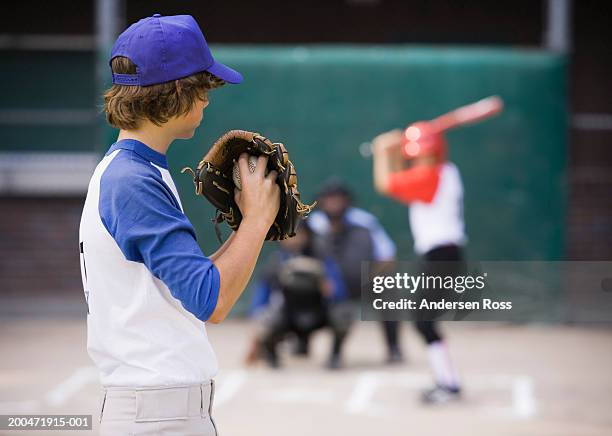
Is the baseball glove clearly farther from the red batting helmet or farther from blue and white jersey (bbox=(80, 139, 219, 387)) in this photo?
the red batting helmet

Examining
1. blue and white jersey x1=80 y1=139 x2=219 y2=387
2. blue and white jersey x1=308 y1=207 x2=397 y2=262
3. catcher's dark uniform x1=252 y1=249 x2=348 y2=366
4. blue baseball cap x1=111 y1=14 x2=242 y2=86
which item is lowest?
catcher's dark uniform x1=252 y1=249 x2=348 y2=366

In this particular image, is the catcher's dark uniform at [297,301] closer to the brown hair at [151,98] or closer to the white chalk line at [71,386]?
the white chalk line at [71,386]

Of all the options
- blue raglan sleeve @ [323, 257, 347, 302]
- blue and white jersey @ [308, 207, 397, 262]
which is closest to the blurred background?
blue raglan sleeve @ [323, 257, 347, 302]

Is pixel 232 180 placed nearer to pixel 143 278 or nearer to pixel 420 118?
pixel 143 278

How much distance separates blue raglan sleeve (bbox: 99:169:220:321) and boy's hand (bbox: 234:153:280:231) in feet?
0.52

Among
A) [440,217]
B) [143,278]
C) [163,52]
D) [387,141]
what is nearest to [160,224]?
[143,278]

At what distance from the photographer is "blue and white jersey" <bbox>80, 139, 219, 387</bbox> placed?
1994 mm

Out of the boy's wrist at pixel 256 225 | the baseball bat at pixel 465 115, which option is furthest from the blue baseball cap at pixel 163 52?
the baseball bat at pixel 465 115

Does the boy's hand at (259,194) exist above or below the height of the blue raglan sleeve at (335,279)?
above

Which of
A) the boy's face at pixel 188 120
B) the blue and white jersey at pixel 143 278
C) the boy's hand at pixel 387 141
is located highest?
the boy's face at pixel 188 120

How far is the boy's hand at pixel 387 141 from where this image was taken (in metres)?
9.05

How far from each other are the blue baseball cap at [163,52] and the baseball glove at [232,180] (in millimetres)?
152

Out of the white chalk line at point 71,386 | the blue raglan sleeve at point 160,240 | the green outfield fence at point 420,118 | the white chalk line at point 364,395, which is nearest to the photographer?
the blue raglan sleeve at point 160,240

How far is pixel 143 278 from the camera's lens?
82.7 inches
